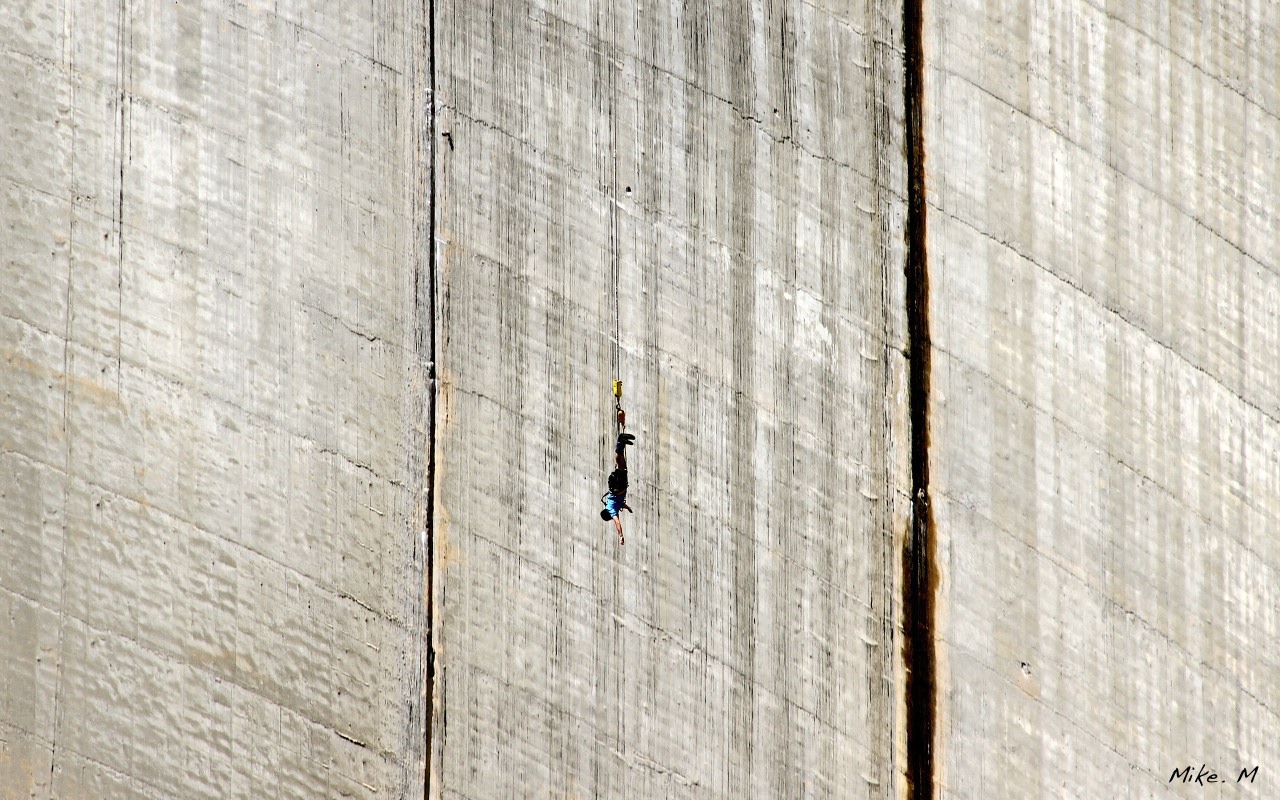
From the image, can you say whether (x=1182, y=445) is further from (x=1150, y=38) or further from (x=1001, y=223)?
(x=1150, y=38)

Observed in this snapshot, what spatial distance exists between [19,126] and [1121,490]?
1459 mm

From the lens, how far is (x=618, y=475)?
141 cm

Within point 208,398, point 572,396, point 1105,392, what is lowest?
point 208,398

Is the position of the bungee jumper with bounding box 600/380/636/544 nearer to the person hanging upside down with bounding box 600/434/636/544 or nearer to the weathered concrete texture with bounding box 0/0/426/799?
the person hanging upside down with bounding box 600/434/636/544

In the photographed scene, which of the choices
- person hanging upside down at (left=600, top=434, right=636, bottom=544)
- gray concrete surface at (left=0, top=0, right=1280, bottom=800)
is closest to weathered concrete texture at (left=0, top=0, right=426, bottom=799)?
gray concrete surface at (left=0, top=0, right=1280, bottom=800)

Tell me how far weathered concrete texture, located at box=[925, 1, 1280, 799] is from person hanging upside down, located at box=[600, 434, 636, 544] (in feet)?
1.31

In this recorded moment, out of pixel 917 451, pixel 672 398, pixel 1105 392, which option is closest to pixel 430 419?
pixel 672 398

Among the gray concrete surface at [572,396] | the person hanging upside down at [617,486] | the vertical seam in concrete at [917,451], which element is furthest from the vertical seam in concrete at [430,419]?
the vertical seam in concrete at [917,451]

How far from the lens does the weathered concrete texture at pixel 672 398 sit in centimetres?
140

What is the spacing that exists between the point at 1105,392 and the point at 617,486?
655 mm

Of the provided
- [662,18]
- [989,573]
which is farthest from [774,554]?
[662,18]

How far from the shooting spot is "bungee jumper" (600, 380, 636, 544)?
55.6 inches

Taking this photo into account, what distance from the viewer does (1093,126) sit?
148 centimetres

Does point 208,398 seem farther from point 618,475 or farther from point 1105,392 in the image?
point 1105,392
